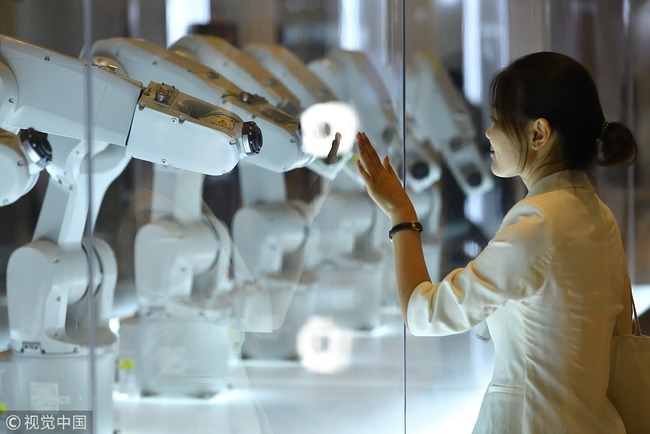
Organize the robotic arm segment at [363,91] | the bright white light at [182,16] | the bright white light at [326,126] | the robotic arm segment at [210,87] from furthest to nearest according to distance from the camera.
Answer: the robotic arm segment at [363,91]
the bright white light at [182,16]
the bright white light at [326,126]
the robotic arm segment at [210,87]

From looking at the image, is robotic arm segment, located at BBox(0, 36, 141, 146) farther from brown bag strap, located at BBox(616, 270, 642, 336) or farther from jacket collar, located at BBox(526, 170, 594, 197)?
brown bag strap, located at BBox(616, 270, 642, 336)

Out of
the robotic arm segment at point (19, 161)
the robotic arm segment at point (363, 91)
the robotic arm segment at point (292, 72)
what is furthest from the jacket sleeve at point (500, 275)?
the robotic arm segment at point (363, 91)

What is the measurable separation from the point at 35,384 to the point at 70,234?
332mm

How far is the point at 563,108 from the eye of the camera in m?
1.23

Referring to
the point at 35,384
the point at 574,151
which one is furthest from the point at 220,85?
the point at 574,151

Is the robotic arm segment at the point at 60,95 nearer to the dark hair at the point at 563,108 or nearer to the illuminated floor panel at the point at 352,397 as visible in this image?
the dark hair at the point at 563,108

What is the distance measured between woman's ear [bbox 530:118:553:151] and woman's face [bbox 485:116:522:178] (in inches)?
1.1

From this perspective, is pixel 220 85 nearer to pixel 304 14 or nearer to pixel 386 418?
pixel 304 14

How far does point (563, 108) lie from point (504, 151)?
11 centimetres

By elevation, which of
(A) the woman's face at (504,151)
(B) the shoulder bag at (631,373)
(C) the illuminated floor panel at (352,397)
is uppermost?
(A) the woman's face at (504,151)

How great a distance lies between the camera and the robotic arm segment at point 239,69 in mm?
2203

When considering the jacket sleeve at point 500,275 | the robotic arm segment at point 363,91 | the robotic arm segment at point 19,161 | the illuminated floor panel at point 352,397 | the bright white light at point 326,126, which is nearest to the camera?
the jacket sleeve at point 500,275

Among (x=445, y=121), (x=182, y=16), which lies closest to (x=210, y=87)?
(x=182, y=16)

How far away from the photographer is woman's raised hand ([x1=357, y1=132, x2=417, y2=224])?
1275 millimetres
